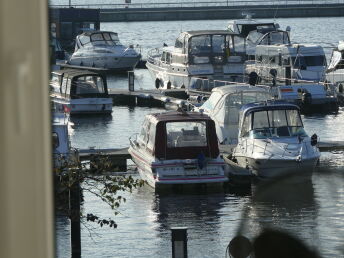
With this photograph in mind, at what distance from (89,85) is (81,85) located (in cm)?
35

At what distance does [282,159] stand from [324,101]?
45.2 ft

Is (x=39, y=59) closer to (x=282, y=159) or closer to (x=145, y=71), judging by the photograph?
(x=282, y=159)

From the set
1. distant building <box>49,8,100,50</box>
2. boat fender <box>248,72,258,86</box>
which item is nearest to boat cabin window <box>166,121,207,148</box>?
boat fender <box>248,72,258,86</box>

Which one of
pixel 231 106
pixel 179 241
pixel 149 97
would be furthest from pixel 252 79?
pixel 179 241

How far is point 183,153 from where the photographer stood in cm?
1848

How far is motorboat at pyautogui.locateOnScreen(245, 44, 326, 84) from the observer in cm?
3444

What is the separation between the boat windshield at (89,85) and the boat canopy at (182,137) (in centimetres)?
1319

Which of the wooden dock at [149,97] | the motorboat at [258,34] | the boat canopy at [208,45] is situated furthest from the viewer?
the motorboat at [258,34]

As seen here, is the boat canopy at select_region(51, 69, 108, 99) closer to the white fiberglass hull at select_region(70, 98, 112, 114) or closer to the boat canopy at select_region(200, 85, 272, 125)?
the white fiberglass hull at select_region(70, 98, 112, 114)

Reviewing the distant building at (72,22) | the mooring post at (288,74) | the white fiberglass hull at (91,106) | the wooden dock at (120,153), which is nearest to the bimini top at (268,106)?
the wooden dock at (120,153)

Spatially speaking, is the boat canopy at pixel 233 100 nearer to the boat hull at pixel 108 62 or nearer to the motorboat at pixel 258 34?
the motorboat at pixel 258 34

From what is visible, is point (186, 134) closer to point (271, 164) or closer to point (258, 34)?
point (271, 164)

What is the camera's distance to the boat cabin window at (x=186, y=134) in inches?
735

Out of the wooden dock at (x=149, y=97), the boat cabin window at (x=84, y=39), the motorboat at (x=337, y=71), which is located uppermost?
the boat cabin window at (x=84, y=39)
